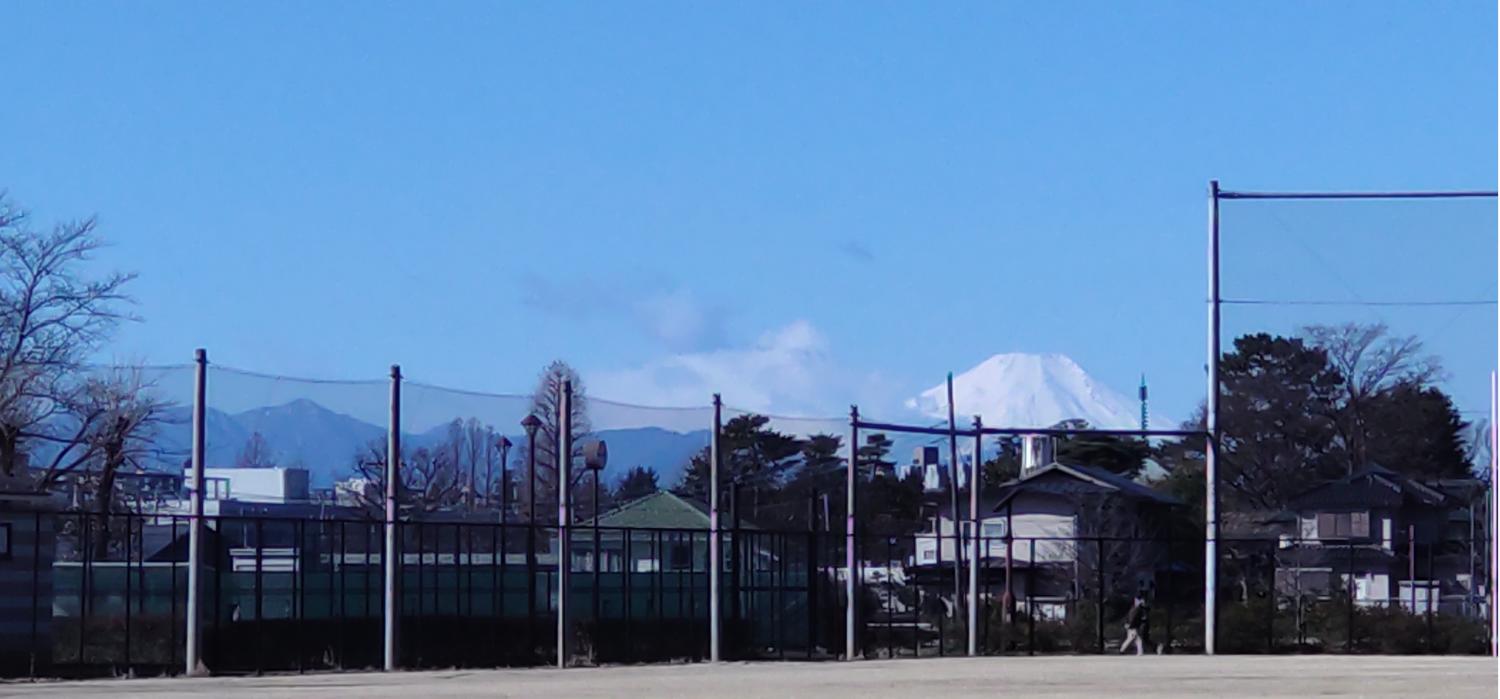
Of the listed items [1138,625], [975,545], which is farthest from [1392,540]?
[975,545]

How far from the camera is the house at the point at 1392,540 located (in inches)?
1446

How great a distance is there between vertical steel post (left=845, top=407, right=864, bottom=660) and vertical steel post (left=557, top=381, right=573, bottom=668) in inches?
193

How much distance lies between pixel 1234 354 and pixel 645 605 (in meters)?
9.32

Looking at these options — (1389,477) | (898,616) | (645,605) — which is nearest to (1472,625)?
(1389,477)

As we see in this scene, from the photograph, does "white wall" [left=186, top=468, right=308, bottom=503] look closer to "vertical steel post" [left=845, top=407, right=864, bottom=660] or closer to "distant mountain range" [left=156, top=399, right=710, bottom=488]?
"distant mountain range" [left=156, top=399, right=710, bottom=488]

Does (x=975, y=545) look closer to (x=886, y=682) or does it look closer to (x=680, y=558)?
(x=680, y=558)

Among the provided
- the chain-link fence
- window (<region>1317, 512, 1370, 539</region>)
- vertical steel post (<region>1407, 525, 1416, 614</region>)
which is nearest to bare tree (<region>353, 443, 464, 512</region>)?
the chain-link fence

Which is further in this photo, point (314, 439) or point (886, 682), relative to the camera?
point (314, 439)

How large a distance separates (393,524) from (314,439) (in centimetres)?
234

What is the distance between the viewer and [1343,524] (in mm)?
39031

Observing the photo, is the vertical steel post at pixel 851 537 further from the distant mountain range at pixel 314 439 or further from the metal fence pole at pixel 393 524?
the metal fence pole at pixel 393 524

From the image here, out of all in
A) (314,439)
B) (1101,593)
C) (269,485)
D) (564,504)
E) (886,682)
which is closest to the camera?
(886,682)

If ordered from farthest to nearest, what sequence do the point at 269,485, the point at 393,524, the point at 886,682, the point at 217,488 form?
the point at 269,485, the point at 217,488, the point at 393,524, the point at 886,682

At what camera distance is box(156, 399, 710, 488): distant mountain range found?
27.4 meters
